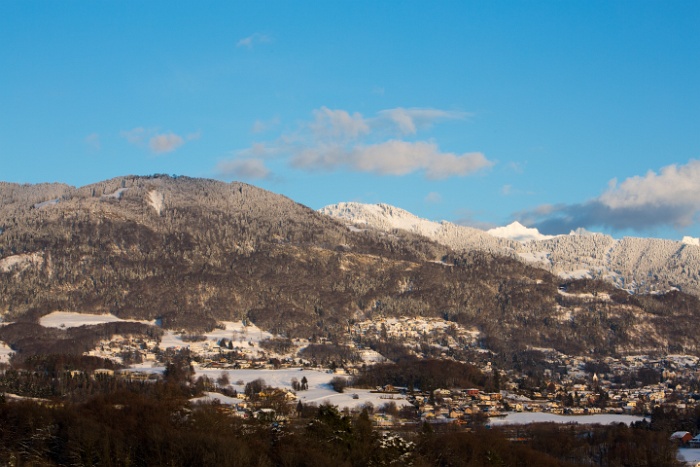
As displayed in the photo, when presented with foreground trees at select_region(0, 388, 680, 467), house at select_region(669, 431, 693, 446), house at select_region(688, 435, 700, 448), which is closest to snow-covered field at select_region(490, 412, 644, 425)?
house at select_region(669, 431, 693, 446)

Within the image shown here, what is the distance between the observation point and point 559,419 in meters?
172

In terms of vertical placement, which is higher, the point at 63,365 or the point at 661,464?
the point at 63,365

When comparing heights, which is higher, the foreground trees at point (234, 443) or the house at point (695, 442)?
the foreground trees at point (234, 443)

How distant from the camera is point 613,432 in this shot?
145625 millimetres

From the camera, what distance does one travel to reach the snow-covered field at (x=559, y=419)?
166750mm

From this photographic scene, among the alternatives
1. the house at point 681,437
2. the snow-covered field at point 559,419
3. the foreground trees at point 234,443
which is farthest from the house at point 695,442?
the snow-covered field at point 559,419

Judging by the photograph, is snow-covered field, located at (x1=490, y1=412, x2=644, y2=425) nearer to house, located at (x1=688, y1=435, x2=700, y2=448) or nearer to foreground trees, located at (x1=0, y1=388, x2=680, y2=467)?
house, located at (x1=688, y1=435, x2=700, y2=448)

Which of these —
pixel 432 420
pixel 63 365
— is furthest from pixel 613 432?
pixel 63 365

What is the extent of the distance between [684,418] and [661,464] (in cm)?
4171

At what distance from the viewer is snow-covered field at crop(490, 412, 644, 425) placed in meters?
167

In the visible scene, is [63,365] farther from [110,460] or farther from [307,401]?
[110,460]

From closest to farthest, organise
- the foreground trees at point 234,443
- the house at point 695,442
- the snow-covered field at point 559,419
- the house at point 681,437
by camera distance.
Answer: the foreground trees at point 234,443 → the house at point 695,442 → the house at point 681,437 → the snow-covered field at point 559,419

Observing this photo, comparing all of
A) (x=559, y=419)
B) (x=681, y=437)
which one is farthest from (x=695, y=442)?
(x=559, y=419)

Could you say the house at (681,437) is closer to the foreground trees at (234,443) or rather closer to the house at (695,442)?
the house at (695,442)
